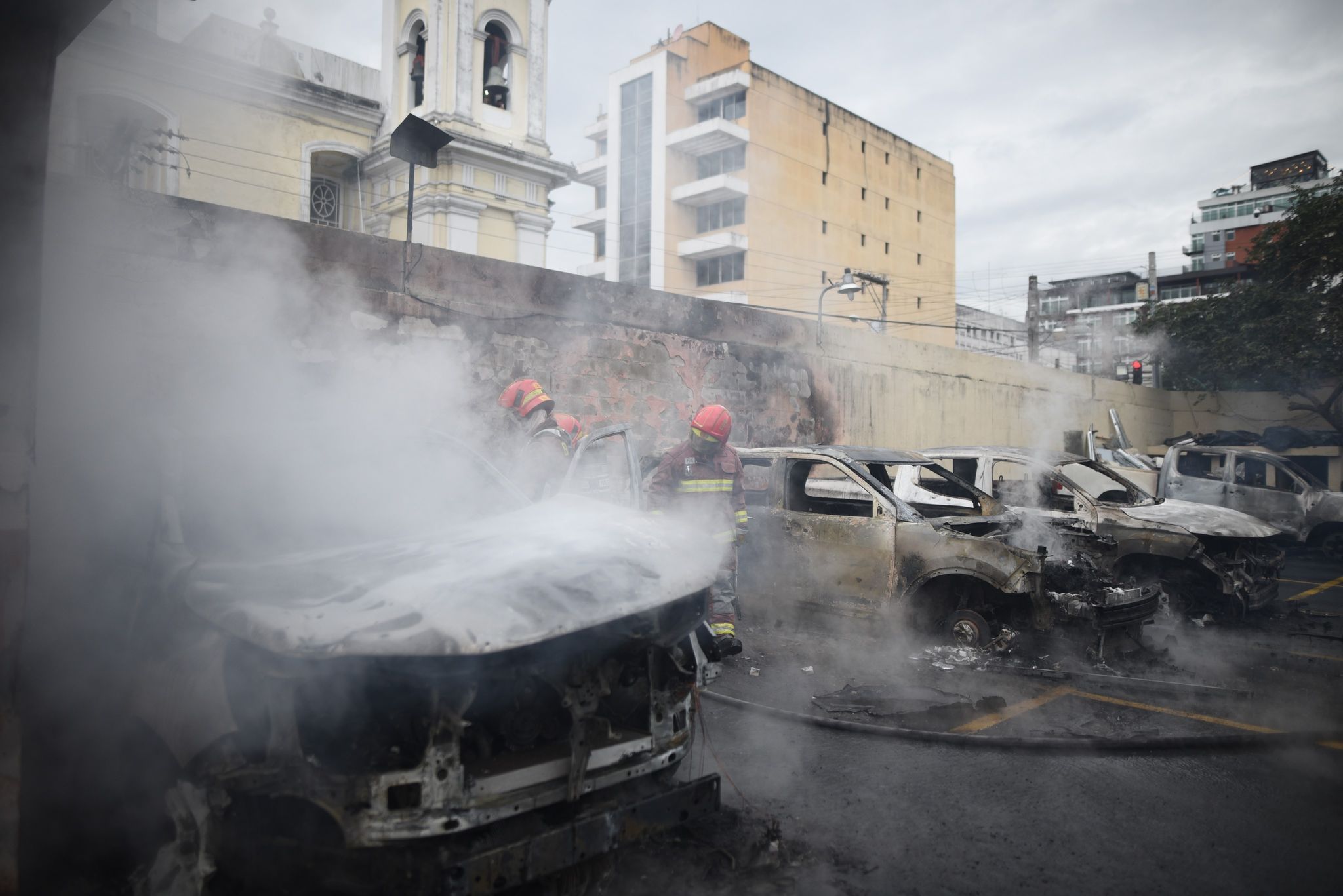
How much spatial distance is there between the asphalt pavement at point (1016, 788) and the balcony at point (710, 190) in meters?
32.7

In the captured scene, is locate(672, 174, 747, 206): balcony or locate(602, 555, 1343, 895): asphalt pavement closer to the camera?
locate(602, 555, 1343, 895): asphalt pavement

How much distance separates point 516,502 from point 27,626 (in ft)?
6.37

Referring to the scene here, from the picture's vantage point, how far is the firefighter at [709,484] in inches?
222

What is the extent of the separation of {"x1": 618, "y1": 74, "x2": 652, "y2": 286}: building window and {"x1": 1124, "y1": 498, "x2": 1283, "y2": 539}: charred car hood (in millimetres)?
33756

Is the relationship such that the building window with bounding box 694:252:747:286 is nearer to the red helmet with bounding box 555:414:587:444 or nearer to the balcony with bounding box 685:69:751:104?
the balcony with bounding box 685:69:751:104

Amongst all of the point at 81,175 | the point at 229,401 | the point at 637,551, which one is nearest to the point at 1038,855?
the point at 637,551

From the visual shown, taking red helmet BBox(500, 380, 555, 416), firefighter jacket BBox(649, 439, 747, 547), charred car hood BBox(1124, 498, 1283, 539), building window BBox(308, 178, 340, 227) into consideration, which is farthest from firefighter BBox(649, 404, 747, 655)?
building window BBox(308, 178, 340, 227)

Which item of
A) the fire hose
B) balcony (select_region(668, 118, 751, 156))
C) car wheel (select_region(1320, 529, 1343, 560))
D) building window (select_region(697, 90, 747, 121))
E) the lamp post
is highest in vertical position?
building window (select_region(697, 90, 747, 121))

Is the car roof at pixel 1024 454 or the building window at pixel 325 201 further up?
the building window at pixel 325 201

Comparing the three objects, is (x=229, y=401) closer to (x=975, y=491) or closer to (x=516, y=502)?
(x=516, y=502)

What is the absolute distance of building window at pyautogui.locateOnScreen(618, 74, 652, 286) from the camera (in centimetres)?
3928

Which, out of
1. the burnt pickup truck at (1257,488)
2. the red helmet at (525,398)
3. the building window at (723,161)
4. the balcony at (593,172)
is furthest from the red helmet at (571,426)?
the balcony at (593,172)

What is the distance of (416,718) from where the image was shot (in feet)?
7.39

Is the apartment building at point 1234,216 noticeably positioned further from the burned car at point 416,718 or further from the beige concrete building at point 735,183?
the burned car at point 416,718
